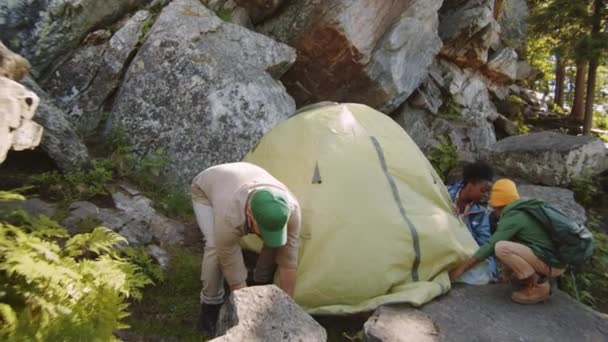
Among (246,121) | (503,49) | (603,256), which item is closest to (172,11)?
(246,121)

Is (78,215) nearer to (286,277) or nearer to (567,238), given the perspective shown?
(286,277)

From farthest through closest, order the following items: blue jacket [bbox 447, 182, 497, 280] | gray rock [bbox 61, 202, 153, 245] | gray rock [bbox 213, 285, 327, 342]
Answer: blue jacket [bbox 447, 182, 497, 280] → gray rock [bbox 61, 202, 153, 245] → gray rock [bbox 213, 285, 327, 342]

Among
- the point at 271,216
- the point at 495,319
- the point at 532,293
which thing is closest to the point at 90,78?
the point at 271,216

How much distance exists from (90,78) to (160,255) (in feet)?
14.1

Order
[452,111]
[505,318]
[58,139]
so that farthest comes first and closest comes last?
[452,111], [58,139], [505,318]

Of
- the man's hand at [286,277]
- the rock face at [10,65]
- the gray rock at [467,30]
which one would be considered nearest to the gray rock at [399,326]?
the man's hand at [286,277]

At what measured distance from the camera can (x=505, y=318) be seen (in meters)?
5.02

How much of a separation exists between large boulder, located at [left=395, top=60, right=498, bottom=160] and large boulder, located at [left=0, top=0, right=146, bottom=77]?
8.42 m

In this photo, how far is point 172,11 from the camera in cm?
923

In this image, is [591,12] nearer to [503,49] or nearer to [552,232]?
[503,49]

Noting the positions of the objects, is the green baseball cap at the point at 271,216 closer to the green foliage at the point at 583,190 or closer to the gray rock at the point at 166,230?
the gray rock at the point at 166,230

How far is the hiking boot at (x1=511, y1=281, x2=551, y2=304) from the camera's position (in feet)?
17.3

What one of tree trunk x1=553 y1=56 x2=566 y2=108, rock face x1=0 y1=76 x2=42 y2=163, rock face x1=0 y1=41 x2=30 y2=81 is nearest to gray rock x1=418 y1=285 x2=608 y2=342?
→ rock face x1=0 y1=76 x2=42 y2=163

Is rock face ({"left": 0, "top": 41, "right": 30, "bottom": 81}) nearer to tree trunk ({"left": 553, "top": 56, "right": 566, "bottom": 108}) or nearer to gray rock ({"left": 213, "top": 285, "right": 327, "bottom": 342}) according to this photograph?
gray rock ({"left": 213, "top": 285, "right": 327, "bottom": 342})
